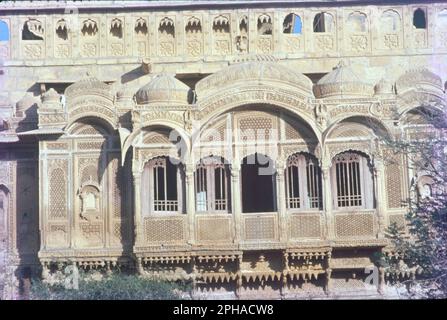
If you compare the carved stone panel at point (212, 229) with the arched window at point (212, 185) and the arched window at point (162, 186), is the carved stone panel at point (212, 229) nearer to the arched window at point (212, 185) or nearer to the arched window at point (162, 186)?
the arched window at point (212, 185)

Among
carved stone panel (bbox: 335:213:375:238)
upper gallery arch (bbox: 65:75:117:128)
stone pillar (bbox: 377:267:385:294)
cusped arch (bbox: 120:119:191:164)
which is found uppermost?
upper gallery arch (bbox: 65:75:117:128)

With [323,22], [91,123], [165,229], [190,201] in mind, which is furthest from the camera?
[323,22]

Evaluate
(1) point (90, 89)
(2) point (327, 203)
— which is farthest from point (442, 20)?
(1) point (90, 89)

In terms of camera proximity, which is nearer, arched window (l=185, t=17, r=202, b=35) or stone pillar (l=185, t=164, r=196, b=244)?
stone pillar (l=185, t=164, r=196, b=244)

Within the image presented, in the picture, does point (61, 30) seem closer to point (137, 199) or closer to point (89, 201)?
point (89, 201)

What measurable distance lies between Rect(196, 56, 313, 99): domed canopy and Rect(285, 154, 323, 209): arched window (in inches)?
57.0

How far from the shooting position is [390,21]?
72.3 feet

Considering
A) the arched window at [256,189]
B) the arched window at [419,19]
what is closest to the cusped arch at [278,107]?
the arched window at [256,189]

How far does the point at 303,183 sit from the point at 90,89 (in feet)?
16.5

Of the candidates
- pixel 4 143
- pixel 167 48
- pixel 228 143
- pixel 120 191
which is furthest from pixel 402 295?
pixel 4 143

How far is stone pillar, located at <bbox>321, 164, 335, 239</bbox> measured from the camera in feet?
63.2

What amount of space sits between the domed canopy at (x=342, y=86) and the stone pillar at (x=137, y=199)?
4190 mm

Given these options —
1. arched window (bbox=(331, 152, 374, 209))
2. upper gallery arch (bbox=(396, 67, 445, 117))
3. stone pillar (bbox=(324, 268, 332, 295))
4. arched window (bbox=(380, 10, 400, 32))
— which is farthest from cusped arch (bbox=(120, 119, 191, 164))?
arched window (bbox=(380, 10, 400, 32))

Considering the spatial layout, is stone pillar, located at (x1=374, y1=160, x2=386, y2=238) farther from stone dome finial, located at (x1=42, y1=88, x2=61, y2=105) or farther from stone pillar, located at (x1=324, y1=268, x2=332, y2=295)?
stone dome finial, located at (x1=42, y1=88, x2=61, y2=105)
